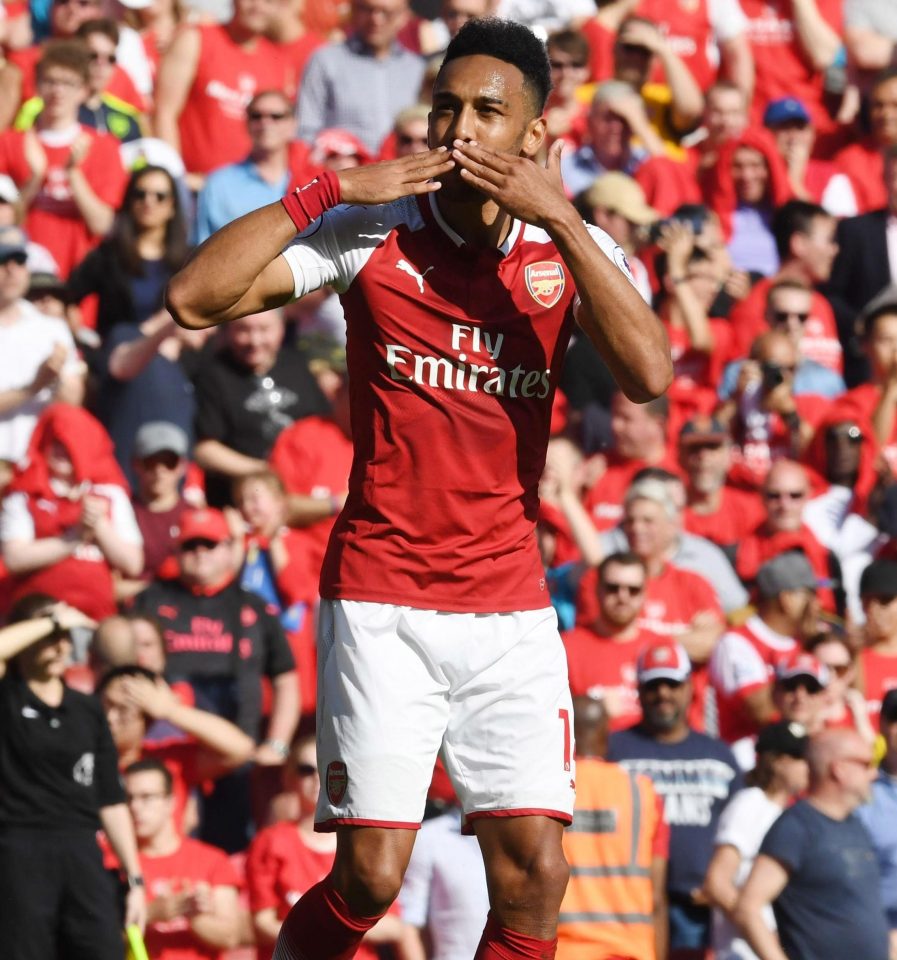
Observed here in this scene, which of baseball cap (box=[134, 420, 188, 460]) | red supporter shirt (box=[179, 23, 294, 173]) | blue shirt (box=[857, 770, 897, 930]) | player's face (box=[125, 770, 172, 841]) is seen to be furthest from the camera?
red supporter shirt (box=[179, 23, 294, 173])

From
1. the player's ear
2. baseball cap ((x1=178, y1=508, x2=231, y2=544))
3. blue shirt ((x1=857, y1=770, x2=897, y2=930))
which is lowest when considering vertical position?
blue shirt ((x1=857, y1=770, x2=897, y2=930))

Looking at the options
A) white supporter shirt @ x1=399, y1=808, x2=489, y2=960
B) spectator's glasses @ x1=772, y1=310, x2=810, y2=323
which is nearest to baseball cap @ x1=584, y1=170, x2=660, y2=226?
spectator's glasses @ x1=772, y1=310, x2=810, y2=323

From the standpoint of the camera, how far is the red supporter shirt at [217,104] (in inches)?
508

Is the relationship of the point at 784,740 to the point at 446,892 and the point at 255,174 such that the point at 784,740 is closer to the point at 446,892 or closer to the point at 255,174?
the point at 446,892

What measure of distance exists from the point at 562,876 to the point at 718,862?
350 centimetres

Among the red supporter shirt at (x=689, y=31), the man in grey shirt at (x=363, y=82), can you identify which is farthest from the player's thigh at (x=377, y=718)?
the red supporter shirt at (x=689, y=31)

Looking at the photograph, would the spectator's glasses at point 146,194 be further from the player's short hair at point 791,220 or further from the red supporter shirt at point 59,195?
the player's short hair at point 791,220

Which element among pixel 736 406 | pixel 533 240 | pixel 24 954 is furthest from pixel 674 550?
pixel 533 240

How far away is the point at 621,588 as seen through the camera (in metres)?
9.94

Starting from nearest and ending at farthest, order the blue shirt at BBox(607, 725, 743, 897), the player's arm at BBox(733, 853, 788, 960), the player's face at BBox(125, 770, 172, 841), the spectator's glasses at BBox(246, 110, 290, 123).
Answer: the player's arm at BBox(733, 853, 788, 960) → the player's face at BBox(125, 770, 172, 841) → the blue shirt at BBox(607, 725, 743, 897) → the spectator's glasses at BBox(246, 110, 290, 123)

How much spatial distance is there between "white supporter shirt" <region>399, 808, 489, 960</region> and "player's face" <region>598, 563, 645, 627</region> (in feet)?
5.52

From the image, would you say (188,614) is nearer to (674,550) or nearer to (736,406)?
(674,550)

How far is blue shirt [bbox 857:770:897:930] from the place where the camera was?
9.23m

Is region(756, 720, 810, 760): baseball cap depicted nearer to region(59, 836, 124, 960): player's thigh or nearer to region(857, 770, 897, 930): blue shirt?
region(857, 770, 897, 930): blue shirt
